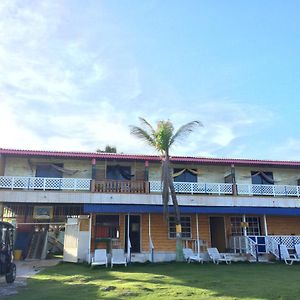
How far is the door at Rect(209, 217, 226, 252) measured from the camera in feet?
75.4

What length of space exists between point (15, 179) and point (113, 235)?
610 cm

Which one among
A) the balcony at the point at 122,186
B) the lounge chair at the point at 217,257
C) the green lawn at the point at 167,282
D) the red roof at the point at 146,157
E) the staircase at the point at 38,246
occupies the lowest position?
the green lawn at the point at 167,282

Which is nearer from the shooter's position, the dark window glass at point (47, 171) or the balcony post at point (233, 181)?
the balcony post at point (233, 181)

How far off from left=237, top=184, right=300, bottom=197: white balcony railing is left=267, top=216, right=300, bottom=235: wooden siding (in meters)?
1.56

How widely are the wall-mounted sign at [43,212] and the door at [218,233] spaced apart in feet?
31.3

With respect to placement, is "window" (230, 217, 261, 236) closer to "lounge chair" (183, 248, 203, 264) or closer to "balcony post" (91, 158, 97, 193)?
"lounge chair" (183, 248, 203, 264)

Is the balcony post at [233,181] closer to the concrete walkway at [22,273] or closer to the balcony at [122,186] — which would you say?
the balcony at [122,186]

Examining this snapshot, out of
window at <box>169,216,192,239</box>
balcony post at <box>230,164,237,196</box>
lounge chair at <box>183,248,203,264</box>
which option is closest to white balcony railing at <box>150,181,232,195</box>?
balcony post at <box>230,164,237,196</box>

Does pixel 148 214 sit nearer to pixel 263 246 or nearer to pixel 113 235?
pixel 113 235

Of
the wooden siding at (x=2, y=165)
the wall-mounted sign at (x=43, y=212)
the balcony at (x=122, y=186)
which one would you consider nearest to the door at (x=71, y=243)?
the balcony at (x=122, y=186)

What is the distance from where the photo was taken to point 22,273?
16234 millimetres

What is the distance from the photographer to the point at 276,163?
2386cm

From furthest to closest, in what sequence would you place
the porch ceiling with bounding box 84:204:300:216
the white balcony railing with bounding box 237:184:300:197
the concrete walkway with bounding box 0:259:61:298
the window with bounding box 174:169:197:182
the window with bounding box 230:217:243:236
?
the window with bounding box 174:169:197:182
the window with bounding box 230:217:243:236
the white balcony railing with bounding box 237:184:300:197
the porch ceiling with bounding box 84:204:300:216
the concrete walkway with bounding box 0:259:61:298

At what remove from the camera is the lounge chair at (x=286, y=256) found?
18750mm
